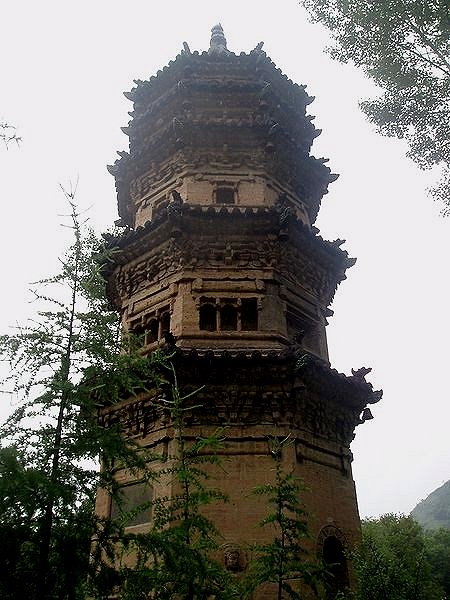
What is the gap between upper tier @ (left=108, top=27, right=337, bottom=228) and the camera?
12.6m

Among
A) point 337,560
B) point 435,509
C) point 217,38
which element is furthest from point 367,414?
point 435,509

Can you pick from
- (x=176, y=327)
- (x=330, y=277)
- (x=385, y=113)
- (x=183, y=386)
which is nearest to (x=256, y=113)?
(x=385, y=113)

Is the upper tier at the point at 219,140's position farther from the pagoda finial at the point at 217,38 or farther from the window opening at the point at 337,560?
the window opening at the point at 337,560

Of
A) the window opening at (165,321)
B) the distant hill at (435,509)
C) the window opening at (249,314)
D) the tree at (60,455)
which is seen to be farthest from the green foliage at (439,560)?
the distant hill at (435,509)

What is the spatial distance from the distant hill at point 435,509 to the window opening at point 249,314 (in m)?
78.2

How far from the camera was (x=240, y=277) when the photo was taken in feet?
35.6

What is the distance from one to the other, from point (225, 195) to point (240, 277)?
8.42 feet

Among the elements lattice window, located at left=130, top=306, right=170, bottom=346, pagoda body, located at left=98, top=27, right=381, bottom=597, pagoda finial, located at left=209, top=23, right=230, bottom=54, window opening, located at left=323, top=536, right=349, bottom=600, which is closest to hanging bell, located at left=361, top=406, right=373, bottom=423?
pagoda body, located at left=98, top=27, right=381, bottom=597

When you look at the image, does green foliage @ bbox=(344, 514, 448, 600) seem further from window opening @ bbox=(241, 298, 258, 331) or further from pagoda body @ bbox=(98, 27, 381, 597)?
window opening @ bbox=(241, 298, 258, 331)

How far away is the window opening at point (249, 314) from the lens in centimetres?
1068

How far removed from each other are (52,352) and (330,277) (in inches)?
310

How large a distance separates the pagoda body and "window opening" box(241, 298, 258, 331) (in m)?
0.02

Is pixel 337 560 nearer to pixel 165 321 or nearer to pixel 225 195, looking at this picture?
pixel 165 321

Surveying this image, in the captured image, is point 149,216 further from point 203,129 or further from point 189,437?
point 189,437
